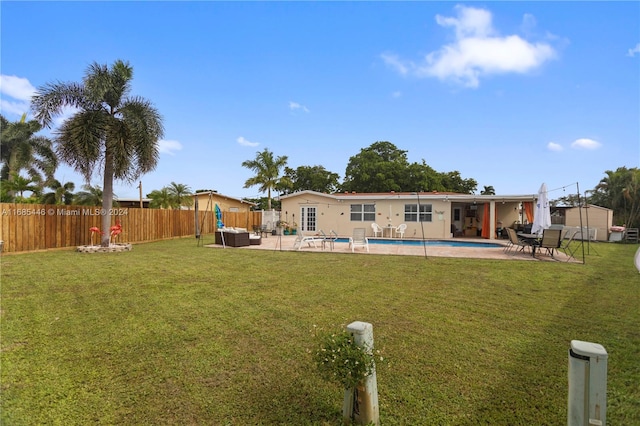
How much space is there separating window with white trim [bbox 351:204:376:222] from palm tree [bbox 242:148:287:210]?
8570 millimetres

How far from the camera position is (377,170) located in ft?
123

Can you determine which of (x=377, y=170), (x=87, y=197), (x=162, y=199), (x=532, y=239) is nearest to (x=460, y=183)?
(x=377, y=170)

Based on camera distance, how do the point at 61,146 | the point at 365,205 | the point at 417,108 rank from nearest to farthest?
the point at 61,146 < the point at 417,108 < the point at 365,205

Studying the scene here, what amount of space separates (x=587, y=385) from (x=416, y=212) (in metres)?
18.5

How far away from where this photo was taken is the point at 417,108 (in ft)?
59.9

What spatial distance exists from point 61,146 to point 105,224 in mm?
3116

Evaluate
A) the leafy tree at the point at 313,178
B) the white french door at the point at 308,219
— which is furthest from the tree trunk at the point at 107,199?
the leafy tree at the point at 313,178

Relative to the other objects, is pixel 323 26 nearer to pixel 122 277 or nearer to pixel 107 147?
pixel 107 147

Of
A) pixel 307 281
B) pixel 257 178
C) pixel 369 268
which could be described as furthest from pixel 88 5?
pixel 257 178

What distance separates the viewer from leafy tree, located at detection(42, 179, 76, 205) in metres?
18.8

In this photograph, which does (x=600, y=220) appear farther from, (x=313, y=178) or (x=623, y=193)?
(x=313, y=178)

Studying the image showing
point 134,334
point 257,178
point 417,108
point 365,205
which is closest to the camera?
point 134,334

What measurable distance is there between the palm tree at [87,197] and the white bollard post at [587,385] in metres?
22.8

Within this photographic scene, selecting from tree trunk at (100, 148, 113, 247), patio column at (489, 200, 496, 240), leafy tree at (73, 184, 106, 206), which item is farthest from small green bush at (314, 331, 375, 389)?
leafy tree at (73, 184, 106, 206)
